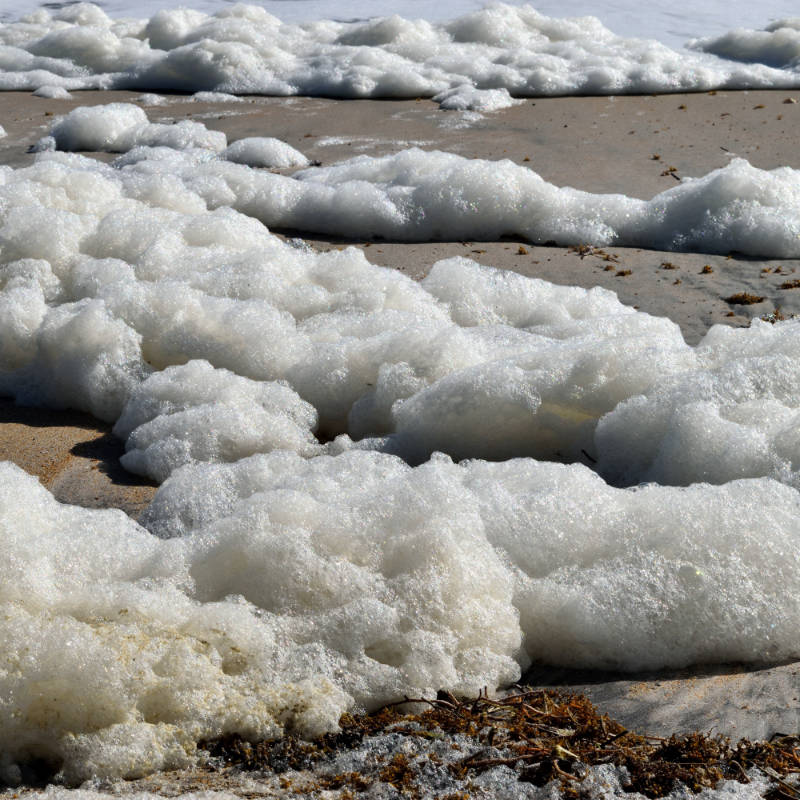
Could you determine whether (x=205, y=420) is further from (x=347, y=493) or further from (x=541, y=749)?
(x=541, y=749)

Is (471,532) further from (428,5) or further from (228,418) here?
(428,5)

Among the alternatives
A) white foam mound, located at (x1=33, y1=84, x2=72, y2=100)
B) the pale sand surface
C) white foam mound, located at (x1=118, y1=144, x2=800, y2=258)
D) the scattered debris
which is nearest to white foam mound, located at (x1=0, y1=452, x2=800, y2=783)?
the pale sand surface

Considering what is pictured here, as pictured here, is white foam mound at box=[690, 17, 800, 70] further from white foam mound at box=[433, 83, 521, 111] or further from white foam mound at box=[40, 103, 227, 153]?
white foam mound at box=[40, 103, 227, 153]

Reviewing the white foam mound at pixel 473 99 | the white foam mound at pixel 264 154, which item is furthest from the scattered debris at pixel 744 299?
the white foam mound at pixel 473 99

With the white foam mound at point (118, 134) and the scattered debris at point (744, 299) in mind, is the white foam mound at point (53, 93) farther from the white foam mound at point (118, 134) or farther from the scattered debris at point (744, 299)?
the scattered debris at point (744, 299)

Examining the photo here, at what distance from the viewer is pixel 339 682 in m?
2.10

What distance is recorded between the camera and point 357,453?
311 cm

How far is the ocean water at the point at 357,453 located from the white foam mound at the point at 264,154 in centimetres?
4

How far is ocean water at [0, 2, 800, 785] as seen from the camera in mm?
2111

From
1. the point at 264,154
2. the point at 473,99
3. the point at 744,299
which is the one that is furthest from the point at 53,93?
the point at 744,299

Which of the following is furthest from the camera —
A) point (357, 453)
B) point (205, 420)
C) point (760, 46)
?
point (760, 46)

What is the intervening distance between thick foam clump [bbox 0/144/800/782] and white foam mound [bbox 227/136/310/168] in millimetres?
1558

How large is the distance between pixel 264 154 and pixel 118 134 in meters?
Answer: 1.19

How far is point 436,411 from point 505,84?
513 centimetres
